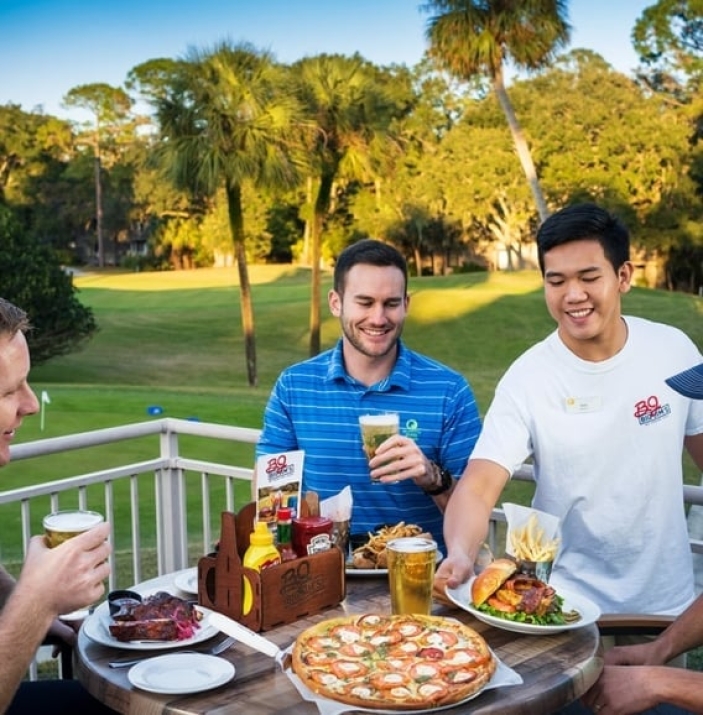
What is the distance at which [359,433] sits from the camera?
9.64 feet

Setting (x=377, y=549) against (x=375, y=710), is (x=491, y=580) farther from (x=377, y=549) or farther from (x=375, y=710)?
(x=375, y=710)

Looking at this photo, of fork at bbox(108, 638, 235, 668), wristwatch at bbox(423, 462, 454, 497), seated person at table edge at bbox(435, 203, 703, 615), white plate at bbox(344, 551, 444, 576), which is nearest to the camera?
fork at bbox(108, 638, 235, 668)

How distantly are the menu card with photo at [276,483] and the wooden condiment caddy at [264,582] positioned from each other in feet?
0.09

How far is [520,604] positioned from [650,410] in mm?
792

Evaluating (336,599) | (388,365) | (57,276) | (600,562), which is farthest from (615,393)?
(57,276)

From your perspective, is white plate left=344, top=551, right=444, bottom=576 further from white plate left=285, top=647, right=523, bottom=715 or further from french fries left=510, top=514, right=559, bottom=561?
white plate left=285, top=647, right=523, bottom=715

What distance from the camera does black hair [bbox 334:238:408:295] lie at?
2.96 meters

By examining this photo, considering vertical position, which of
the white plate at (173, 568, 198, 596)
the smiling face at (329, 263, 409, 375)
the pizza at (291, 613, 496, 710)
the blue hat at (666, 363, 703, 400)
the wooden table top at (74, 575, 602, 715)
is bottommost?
the wooden table top at (74, 575, 602, 715)

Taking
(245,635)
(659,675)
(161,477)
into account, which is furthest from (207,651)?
(161,477)

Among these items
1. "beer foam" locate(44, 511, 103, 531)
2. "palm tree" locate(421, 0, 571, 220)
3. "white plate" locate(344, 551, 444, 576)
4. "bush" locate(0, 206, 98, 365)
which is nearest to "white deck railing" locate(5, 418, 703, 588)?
"white plate" locate(344, 551, 444, 576)

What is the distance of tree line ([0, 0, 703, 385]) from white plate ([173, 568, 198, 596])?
2009cm

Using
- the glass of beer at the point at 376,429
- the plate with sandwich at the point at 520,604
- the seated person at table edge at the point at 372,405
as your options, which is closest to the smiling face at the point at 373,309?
the seated person at table edge at the point at 372,405

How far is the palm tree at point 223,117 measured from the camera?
71.4 ft

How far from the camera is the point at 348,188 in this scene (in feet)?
140
